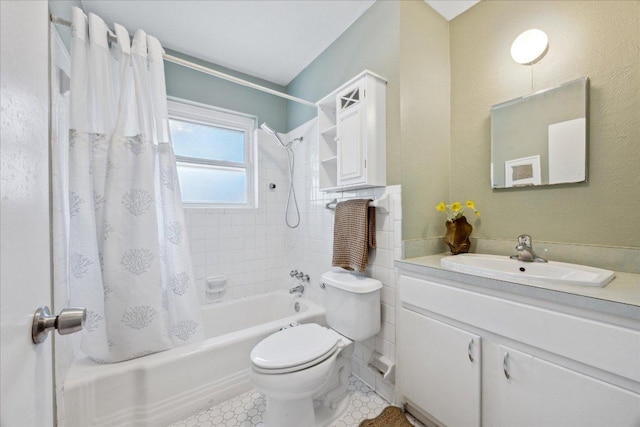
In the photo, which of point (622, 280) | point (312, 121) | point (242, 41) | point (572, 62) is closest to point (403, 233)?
point (622, 280)

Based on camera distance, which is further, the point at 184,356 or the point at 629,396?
the point at 184,356

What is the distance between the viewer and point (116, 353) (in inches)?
49.4

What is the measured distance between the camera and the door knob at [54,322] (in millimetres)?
444

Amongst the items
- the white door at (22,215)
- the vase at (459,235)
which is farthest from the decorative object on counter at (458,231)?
the white door at (22,215)

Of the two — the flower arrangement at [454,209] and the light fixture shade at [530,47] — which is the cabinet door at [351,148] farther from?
the light fixture shade at [530,47]

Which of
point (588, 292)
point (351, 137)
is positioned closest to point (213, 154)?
point (351, 137)

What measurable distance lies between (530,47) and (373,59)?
84 cm

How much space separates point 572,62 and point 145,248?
2359 mm

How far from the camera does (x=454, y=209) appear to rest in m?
1.51

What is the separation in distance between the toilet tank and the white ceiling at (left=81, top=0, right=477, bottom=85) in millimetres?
1796

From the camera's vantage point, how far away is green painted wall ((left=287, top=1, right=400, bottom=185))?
150 centimetres

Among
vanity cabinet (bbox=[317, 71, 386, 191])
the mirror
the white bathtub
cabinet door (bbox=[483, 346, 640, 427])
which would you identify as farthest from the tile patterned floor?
the mirror

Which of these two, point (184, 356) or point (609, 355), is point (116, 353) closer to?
point (184, 356)

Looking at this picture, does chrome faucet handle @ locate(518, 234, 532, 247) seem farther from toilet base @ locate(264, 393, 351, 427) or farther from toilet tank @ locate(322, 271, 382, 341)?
toilet base @ locate(264, 393, 351, 427)
